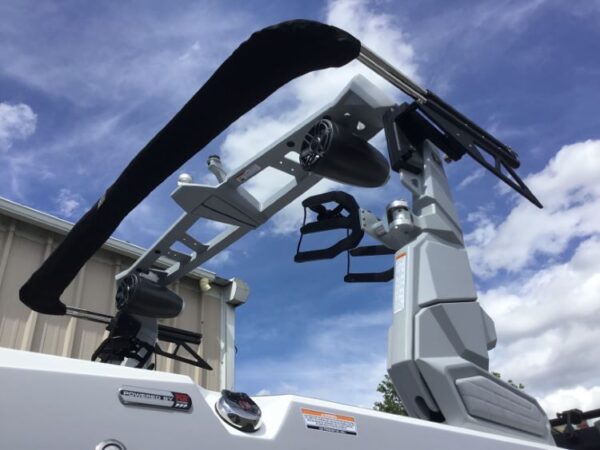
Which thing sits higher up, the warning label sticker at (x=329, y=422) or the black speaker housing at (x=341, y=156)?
the black speaker housing at (x=341, y=156)

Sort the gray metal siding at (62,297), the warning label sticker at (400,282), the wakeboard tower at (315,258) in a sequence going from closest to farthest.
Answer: the wakeboard tower at (315,258)
the warning label sticker at (400,282)
the gray metal siding at (62,297)

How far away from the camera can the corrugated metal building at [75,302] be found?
3.80 metres

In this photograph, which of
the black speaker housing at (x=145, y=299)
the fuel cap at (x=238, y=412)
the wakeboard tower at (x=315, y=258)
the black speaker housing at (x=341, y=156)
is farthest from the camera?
the black speaker housing at (x=145, y=299)

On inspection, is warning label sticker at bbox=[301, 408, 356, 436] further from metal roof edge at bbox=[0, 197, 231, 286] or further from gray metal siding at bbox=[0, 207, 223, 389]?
gray metal siding at bbox=[0, 207, 223, 389]

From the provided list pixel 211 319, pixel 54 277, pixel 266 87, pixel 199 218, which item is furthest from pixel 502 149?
pixel 211 319

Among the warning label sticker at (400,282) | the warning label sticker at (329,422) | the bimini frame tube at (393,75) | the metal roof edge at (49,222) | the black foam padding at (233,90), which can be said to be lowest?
the warning label sticker at (329,422)

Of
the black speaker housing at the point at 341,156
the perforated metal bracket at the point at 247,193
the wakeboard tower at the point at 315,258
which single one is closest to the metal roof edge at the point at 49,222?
the perforated metal bracket at the point at 247,193

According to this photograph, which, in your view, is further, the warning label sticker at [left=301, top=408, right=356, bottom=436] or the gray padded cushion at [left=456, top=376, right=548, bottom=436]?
the gray padded cushion at [left=456, top=376, right=548, bottom=436]

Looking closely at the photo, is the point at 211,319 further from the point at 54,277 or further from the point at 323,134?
the point at 323,134

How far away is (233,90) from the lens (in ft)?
6.08

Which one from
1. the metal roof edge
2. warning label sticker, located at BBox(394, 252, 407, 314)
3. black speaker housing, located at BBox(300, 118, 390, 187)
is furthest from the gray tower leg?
the metal roof edge

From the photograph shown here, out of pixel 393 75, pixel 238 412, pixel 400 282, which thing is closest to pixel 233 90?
pixel 393 75

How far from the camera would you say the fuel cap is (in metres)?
1.15

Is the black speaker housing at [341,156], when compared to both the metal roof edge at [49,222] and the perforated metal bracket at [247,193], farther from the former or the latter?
the metal roof edge at [49,222]
